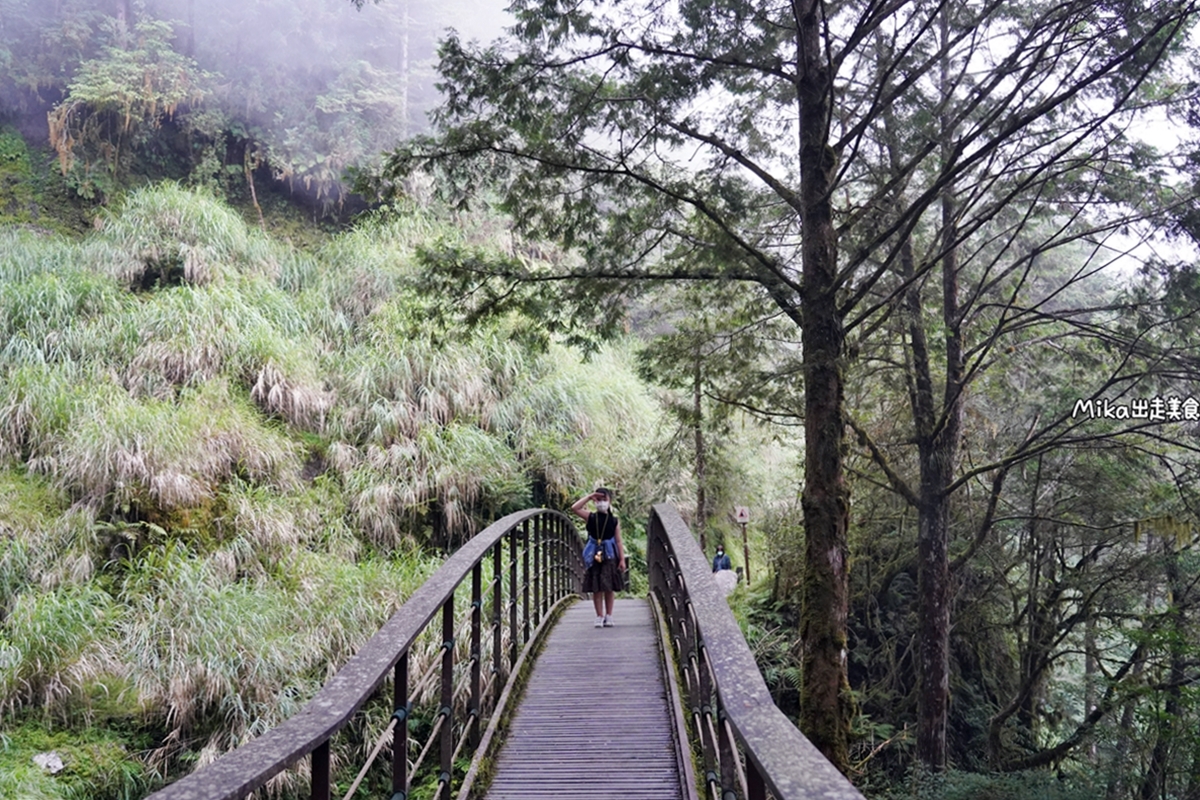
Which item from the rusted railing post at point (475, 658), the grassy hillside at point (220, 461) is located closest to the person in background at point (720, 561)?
the grassy hillside at point (220, 461)

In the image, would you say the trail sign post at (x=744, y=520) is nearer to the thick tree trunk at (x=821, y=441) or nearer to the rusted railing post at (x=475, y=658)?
the thick tree trunk at (x=821, y=441)

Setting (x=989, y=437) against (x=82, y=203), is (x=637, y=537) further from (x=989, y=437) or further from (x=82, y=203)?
(x=82, y=203)

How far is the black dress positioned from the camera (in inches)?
244

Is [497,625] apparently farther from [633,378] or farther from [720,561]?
[633,378]

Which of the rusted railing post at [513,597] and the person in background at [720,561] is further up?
the rusted railing post at [513,597]

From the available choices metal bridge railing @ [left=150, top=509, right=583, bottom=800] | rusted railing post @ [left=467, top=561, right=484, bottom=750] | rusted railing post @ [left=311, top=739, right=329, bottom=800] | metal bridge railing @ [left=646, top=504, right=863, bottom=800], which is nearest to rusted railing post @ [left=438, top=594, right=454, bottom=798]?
metal bridge railing @ [left=150, top=509, right=583, bottom=800]

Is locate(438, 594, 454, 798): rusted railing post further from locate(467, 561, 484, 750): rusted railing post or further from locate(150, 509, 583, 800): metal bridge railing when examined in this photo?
locate(467, 561, 484, 750): rusted railing post

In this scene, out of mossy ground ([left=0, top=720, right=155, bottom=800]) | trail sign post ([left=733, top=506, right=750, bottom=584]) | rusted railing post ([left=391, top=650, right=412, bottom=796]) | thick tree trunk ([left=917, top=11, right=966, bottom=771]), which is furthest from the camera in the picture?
trail sign post ([left=733, top=506, right=750, bottom=584])

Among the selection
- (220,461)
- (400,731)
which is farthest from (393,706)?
(220,461)

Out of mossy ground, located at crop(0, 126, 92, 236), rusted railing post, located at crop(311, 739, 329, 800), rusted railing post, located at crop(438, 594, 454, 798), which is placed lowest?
rusted railing post, located at crop(438, 594, 454, 798)

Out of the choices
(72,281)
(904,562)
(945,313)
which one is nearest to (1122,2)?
(945,313)

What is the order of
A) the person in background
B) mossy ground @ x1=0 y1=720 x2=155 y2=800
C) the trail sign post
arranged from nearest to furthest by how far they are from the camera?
mossy ground @ x1=0 y1=720 x2=155 y2=800, the person in background, the trail sign post

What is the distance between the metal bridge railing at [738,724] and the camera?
1.19 metres

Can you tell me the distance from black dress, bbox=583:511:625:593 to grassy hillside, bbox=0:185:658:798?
64.8 inches
